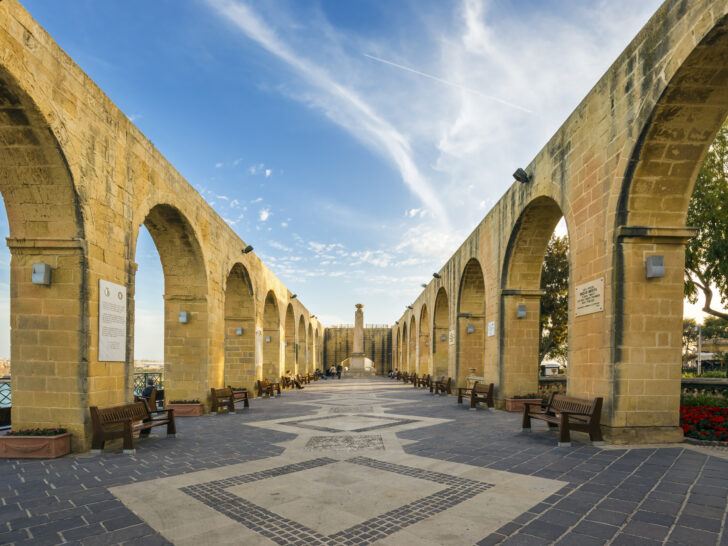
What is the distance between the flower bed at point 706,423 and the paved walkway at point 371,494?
600 millimetres

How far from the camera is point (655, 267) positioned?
21.6 ft

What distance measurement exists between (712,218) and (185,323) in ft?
52.6

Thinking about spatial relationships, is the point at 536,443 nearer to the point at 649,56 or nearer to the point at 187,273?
the point at 649,56

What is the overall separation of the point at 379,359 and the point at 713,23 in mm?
46707

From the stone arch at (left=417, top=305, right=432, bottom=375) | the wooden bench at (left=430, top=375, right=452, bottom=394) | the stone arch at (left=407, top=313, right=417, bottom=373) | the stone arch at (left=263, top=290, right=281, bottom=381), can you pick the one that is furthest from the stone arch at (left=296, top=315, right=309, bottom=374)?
the wooden bench at (left=430, top=375, right=452, bottom=394)

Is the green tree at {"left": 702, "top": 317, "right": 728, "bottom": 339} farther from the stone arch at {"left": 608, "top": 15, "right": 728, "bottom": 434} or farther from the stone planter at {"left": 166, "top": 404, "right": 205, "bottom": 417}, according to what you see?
the stone planter at {"left": 166, "top": 404, "right": 205, "bottom": 417}

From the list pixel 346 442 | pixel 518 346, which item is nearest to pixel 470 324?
pixel 518 346

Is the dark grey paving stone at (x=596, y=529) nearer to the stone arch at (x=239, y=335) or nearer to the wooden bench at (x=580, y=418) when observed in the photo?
the wooden bench at (x=580, y=418)

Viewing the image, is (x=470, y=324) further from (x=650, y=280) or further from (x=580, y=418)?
(x=650, y=280)

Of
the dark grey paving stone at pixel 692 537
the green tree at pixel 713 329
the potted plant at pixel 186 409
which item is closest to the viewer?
the dark grey paving stone at pixel 692 537

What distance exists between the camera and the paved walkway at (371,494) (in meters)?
3.46

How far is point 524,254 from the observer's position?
11.7 metres

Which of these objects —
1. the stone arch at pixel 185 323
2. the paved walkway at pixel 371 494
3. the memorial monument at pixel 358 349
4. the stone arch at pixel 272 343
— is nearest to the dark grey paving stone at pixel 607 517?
the paved walkway at pixel 371 494

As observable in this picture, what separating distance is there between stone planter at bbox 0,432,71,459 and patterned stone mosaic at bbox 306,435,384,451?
3.37 m
